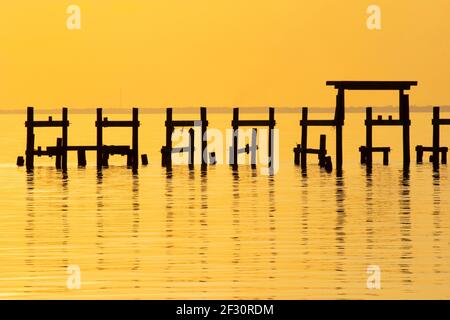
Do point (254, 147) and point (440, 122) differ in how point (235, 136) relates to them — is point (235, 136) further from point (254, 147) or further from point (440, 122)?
point (440, 122)

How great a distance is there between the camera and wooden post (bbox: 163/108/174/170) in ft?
161

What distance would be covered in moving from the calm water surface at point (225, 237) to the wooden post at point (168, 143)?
434 centimetres

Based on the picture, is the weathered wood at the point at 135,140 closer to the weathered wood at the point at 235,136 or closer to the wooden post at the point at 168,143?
the wooden post at the point at 168,143

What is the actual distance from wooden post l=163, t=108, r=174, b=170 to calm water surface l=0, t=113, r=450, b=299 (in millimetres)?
4341

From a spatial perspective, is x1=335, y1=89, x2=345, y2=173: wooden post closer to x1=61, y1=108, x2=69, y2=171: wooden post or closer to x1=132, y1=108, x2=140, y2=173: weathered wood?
x1=132, y1=108, x2=140, y2=173: weathered wood

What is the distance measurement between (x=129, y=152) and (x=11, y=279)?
2934 centimetres

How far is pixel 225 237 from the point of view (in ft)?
86.3

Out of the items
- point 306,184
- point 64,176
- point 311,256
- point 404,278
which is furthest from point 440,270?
point 64,176

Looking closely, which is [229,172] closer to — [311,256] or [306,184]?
[306,184]

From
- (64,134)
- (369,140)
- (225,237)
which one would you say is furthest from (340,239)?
(369,140)

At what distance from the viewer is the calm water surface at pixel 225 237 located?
65.1ft

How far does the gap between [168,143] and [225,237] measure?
2380cm

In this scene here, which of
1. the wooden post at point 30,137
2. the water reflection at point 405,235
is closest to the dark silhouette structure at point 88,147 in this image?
the wooden post at point 30,137

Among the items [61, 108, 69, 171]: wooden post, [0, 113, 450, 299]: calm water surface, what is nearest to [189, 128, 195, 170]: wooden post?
[61, 108, 69, 171]: wooden post
